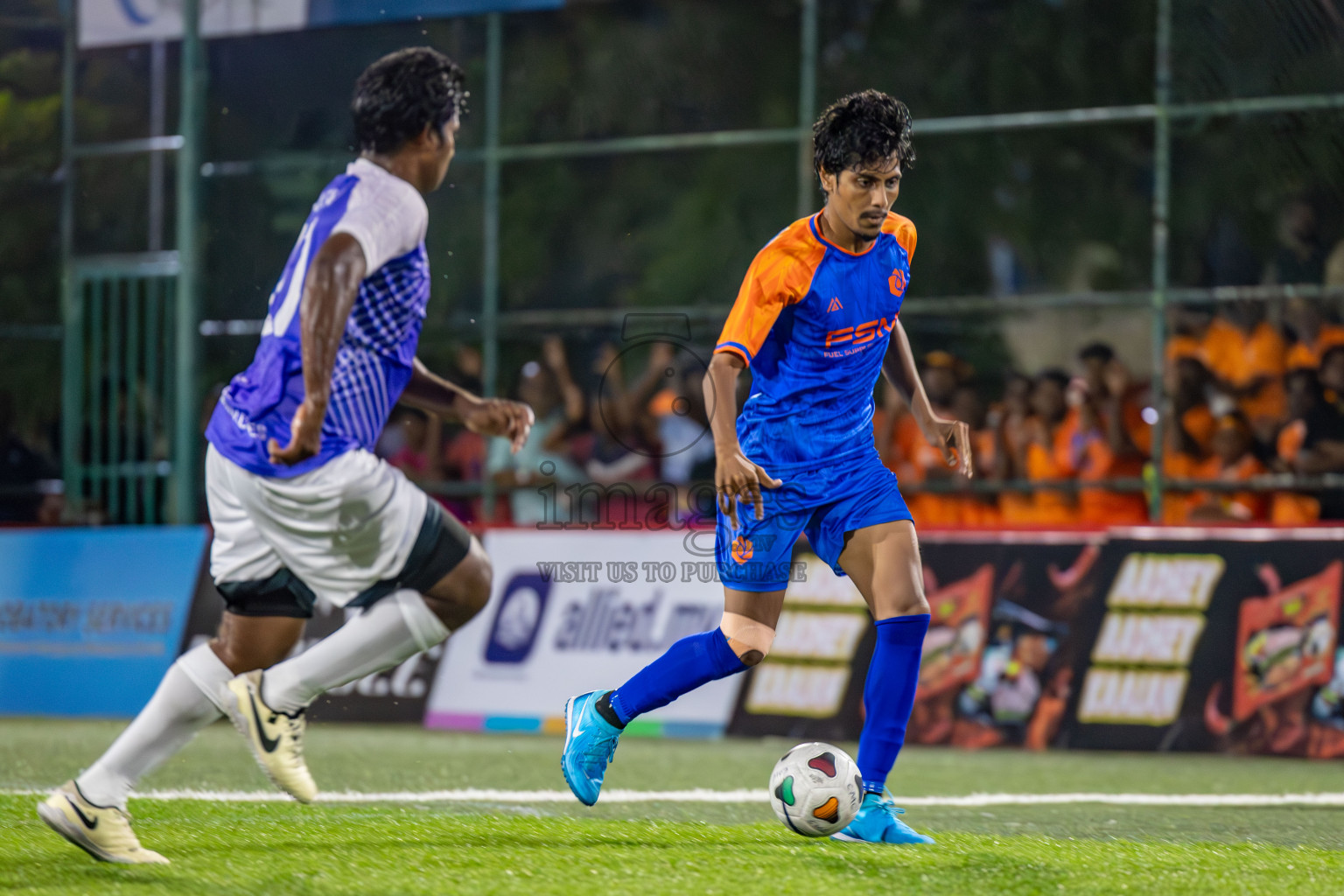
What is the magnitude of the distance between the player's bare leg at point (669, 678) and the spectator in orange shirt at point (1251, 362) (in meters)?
6.51

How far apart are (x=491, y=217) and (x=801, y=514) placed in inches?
350

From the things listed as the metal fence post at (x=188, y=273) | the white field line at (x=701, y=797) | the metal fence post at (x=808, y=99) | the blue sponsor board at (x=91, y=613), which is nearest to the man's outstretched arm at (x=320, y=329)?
the white field line at (x=701, y=797)

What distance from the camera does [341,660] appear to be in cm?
469

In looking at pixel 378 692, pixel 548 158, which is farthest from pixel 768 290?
pixel 548 158

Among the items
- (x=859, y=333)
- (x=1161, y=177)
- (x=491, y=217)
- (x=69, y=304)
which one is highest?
(x=1161, y=177)

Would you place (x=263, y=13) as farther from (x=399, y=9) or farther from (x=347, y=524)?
(x=347, y=524)

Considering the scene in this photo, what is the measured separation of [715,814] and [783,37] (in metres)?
9.32

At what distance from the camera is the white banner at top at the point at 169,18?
14.0 meters

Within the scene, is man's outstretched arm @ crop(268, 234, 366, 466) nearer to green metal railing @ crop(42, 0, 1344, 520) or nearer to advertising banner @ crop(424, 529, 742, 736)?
advertising banner @ crop(424, 529, 742, 736)

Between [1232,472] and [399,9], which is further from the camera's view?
[399,9]

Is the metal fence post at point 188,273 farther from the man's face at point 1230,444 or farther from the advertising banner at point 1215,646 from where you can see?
the man's face at point 1230,444

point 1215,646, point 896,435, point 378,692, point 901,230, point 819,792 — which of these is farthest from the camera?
point 896,435

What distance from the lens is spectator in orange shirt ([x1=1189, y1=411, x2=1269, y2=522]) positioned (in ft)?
36.5

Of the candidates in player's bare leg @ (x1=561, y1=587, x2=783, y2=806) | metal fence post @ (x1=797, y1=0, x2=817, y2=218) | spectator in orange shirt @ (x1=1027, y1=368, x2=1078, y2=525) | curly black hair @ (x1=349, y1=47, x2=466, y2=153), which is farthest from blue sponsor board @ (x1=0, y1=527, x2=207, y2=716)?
curly black hair @ (x1=349, y1=47, x2=466, y2=153)
